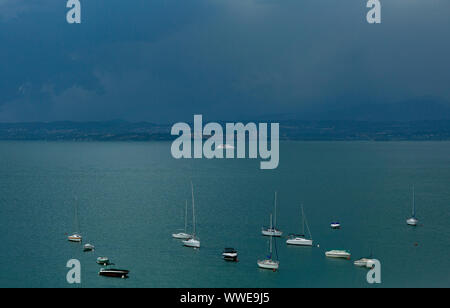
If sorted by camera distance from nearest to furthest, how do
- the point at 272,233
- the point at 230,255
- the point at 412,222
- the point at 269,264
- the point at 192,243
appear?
1. the point at 269,264
2. the point at 230,255
3. the point at 192,243
4. the point at 272,233
5. the point at 412,222

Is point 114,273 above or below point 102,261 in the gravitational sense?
below

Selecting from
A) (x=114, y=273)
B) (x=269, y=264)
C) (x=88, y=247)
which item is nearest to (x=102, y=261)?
(x=114, y=273)

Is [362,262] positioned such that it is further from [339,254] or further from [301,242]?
[301,242]

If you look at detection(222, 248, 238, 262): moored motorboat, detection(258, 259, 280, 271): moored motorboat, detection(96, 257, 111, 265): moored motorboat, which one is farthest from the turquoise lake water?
detection(96, 257, 111, 265): moored motorboat

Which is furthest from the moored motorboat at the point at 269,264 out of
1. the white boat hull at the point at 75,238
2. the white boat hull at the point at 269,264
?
the white boat hull at the point at 75,238

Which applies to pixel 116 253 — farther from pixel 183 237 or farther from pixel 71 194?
pixel 71 194

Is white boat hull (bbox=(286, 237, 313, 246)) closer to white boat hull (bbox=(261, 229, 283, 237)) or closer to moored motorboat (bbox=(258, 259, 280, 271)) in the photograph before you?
white boat hull (bbox=(261, 229, 283, 237))

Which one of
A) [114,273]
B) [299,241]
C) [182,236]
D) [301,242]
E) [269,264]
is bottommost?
[114,273]

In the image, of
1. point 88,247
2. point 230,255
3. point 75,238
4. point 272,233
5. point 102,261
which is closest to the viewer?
point 102,261
